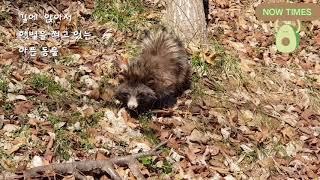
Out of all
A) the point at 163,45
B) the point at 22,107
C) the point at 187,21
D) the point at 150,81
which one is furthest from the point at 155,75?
the point at 22,107

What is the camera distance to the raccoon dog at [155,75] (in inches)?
268

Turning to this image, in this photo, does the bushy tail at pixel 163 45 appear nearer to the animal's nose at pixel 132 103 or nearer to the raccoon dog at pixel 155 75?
the raccoon dog at pixel 155 75

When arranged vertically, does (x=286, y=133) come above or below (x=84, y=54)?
below

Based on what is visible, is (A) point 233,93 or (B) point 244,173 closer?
(B) point 244,173

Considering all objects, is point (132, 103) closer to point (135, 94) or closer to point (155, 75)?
point (135, 94)

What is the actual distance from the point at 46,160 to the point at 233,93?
128 inches

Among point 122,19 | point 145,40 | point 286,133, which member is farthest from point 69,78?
point 286,133

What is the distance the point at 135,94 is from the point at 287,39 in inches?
152

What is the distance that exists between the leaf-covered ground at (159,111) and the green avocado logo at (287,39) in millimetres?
148

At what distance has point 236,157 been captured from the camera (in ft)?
21.3

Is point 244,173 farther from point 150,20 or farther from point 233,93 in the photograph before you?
point 150,20

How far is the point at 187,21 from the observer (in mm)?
8250

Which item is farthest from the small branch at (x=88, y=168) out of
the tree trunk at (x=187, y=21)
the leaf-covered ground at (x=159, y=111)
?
the tree trunk at (x=187, y=21)

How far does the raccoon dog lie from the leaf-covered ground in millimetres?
196
